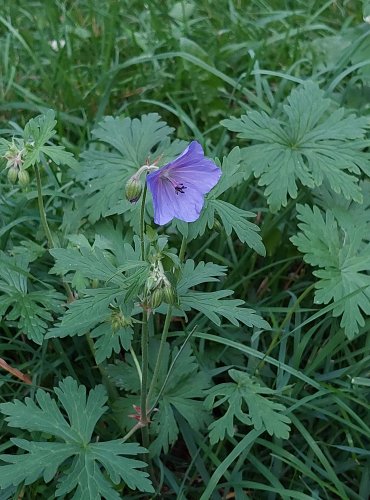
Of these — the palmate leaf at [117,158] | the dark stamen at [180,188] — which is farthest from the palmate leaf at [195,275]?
the palmate leaf at [117,158]

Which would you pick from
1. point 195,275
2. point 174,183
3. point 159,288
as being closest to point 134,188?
point 174,183

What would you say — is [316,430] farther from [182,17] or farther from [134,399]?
[182,17]

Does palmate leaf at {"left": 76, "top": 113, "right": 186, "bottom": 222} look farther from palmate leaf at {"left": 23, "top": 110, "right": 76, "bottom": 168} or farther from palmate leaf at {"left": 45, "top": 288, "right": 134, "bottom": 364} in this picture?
palmate leaf at {"left": 45, "top": 288, "right": 134, "bottom": 364}

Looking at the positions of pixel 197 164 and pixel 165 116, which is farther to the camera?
pixel 165 116

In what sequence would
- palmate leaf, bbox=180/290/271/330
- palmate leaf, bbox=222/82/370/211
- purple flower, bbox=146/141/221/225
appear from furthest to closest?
palmate leaf, bbox=222/82/370/211 < palmate leaf, bbox=180/290/271/330 < purple flower, bbox=146/141/221/225

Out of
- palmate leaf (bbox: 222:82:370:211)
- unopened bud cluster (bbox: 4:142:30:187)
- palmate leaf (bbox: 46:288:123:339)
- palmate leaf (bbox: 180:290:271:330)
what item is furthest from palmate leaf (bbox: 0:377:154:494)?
palmate leaf (bbox: 222:82:370:211)

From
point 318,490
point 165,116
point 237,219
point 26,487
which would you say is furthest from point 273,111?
point 26,487
